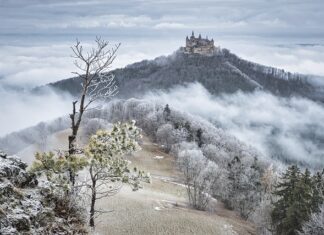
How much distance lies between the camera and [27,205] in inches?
761

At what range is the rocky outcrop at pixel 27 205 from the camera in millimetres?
17969

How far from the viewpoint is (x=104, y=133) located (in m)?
25.2

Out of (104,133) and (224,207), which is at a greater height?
(104,133)

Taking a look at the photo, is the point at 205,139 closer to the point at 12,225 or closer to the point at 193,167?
the point at 193,167

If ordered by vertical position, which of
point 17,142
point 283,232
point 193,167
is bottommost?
point 17,142

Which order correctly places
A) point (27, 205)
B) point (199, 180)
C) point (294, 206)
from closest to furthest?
point (27, 205) → point (294, 206) → point (199, 180)

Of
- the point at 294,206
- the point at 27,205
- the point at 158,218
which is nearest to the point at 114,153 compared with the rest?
the point at 27,205

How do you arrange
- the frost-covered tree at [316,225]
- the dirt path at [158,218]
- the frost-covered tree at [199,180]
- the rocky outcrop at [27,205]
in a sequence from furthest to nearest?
the frost-covered tree at [199,180]
the dirt path at [158,218]
the frost-covered tree at [316,225]
the rocky outcrop at [27,205]

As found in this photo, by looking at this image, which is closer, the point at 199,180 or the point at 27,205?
the point at 27,205

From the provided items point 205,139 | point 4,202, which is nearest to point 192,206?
point 4,202

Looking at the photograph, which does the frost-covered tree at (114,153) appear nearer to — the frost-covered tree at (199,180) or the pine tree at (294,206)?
the pine tree at (294,206)

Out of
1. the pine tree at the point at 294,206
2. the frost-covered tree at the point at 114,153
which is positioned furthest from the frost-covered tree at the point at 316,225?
the frost-covered tree at the point at 114,153

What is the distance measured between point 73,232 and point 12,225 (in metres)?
3.37

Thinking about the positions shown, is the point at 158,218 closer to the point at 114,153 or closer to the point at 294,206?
the point at 294,206
